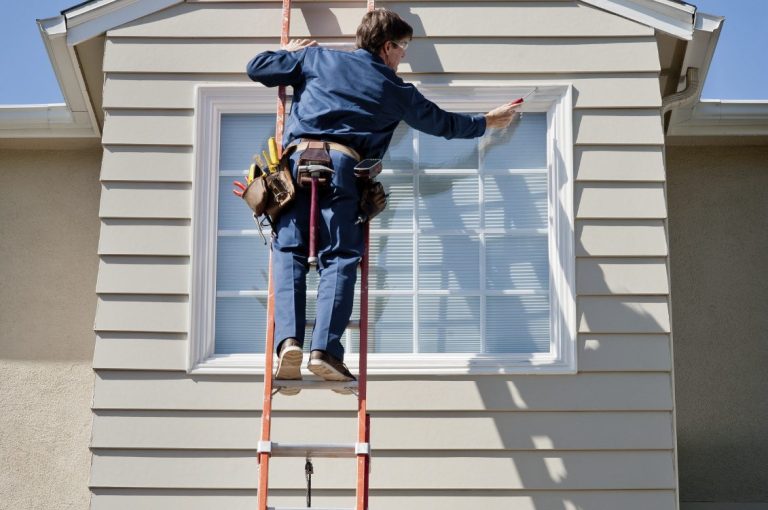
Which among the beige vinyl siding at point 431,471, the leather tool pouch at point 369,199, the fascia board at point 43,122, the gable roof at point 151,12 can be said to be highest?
the gable roof at point 151,12

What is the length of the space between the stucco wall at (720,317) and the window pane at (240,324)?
95.7 inches

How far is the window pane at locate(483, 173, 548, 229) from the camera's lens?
17.0ft

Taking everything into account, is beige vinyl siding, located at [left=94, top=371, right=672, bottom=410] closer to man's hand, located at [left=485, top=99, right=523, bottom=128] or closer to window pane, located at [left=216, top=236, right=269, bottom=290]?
window pane, located at [left=216, top=236, right=269, bottom=290]

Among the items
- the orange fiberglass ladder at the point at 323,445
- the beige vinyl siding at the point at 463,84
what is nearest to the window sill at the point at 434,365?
the orange fiberglass ladder at the point at 323,445

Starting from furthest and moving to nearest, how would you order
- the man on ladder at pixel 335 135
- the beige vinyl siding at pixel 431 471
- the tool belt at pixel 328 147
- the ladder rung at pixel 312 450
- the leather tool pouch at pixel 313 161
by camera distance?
the beige vinyl siding at pixel 431 471
the tool belt at pixel 328 147
the leather tool pouch at pixel 313 161
the man on ladder at pixel 335 135
the ladder rung at pixel 312 450

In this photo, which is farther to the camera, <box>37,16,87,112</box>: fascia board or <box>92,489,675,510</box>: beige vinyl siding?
<box>37,16,87,112</box>: fascia board

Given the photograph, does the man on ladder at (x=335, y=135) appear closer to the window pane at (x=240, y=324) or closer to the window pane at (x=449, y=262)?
the window pane at (x=449, y=262)

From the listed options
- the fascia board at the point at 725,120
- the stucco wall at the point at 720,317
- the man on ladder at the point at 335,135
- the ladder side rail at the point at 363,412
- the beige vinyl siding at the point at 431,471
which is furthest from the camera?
the stucco wall at the point at 720,317

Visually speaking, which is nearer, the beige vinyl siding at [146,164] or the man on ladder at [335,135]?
the man on ladder at [335,135]

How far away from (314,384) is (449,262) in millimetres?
1236

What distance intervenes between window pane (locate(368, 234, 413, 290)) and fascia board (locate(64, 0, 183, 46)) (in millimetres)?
1535

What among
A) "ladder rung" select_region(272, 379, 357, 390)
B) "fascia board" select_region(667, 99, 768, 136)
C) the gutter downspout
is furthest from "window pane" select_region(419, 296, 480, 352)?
"fascia board" select_region(667, 99, 768, 136)

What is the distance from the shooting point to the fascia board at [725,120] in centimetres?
584

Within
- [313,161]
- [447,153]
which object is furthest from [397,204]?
[313,161]
